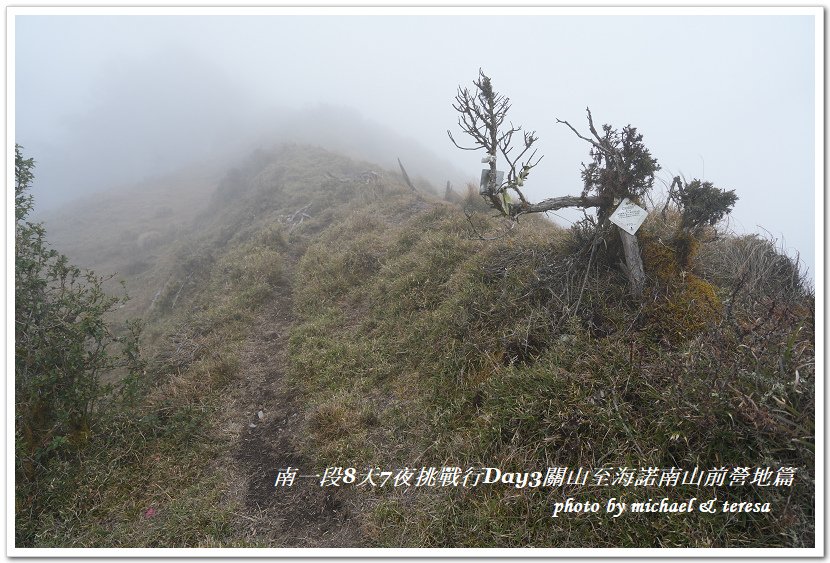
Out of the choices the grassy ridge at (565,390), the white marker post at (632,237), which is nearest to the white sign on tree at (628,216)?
the white marker post at (632,237)

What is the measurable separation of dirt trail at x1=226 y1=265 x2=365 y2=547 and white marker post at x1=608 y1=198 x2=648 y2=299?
3.87m

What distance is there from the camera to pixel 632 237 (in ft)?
14.6

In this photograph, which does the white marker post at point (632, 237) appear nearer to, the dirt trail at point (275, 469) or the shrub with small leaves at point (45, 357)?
the dirt trail at point (275, 469)

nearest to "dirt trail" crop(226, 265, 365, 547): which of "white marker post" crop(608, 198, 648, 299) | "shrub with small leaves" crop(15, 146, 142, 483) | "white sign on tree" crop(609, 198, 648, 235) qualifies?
"shrub with small leaves" crop(15, 146, 142, 483)

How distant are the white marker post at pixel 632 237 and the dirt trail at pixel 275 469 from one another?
12.7ft

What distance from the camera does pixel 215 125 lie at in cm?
4453

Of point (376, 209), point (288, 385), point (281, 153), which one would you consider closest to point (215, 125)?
point (281, 153)

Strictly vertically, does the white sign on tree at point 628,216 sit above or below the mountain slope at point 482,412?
above

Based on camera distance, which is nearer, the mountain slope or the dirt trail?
the mountain slope

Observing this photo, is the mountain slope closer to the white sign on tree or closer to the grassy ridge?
the grassy ridge

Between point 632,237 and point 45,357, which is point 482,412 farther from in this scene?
point 45,357

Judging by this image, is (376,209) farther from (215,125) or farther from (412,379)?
(215,125)

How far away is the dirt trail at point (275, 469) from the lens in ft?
11.2

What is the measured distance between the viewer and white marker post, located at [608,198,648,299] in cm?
422
